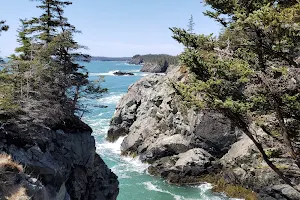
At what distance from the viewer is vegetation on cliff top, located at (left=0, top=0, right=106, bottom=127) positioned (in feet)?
57.3

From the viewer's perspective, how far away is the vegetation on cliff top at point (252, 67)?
10.9 m

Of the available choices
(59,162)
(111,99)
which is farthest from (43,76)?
(111,99)

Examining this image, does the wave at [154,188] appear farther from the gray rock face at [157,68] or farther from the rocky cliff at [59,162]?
the gray rock face at [157,68]

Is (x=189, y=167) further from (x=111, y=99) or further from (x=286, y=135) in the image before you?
(x=111, y=99)

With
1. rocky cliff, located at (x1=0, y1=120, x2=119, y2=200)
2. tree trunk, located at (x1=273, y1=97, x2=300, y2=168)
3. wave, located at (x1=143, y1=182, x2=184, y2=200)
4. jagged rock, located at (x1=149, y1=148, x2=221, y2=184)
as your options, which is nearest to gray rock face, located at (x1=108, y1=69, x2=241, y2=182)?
jagged rock, located at (x1=149, y1=148, x2=221, y2=184)

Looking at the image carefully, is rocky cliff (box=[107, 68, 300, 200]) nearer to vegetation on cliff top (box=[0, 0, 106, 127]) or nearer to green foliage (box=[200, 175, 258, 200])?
green foliage (box=[200, 175, 258, 200])

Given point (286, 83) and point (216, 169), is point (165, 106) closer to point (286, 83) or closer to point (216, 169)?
point (216, 169)

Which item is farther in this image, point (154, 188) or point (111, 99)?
point (111, 99)

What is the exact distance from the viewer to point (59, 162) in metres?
18.9

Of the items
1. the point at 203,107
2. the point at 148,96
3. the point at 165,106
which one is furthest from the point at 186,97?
the point at 148,96

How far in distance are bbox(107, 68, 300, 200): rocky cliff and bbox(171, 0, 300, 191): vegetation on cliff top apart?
43.6ft

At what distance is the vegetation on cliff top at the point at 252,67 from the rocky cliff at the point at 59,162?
869cm

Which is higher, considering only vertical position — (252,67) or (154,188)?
(252,67)

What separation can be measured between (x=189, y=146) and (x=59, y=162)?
22.8 m
